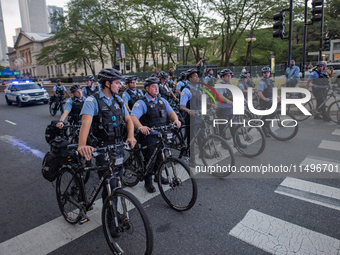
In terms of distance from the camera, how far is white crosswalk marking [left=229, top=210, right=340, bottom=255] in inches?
122

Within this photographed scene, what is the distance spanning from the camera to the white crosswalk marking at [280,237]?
3.09 metres

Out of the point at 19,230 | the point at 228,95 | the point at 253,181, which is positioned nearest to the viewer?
the point at 19,230

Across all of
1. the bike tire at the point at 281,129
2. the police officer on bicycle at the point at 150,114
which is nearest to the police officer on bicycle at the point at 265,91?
the bike tire at the point at 281,129

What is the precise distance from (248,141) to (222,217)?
3220mm

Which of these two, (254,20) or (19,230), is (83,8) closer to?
(254,20)

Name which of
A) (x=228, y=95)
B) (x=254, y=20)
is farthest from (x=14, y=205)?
(x=254, y=20)

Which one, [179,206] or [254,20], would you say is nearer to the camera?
[179,206]

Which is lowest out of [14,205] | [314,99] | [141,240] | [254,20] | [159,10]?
[14,205]

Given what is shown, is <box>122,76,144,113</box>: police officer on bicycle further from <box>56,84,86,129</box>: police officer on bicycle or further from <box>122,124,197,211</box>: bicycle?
<box>122,124,197,211</box>: bicycle

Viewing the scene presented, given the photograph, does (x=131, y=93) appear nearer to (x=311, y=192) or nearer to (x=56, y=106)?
(x=311, y=192)

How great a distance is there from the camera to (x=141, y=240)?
9.23 feet

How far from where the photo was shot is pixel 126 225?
2961 millimetres

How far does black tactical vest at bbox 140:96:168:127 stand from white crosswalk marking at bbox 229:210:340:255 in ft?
7.02

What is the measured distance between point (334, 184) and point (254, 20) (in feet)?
98.5
